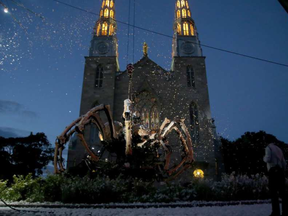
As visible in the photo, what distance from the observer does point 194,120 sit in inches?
1029

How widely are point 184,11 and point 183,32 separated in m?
4.87

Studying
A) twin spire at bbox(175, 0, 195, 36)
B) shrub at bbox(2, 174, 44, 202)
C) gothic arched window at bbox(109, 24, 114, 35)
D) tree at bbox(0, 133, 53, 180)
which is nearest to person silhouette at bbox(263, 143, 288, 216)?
shrub at bbox(2, 174, 44, 202)

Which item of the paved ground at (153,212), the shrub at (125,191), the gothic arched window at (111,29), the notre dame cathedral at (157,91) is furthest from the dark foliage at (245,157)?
the gothic arched window at (111,29)

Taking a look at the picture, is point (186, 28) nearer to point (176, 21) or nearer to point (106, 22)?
point (176, 21)

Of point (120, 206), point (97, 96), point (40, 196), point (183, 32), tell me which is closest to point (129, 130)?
point (120, 206)

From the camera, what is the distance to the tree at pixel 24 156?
3253cm

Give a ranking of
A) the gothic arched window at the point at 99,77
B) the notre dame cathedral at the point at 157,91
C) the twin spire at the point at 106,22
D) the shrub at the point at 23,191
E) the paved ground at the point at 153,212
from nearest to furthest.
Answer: the paved ground at the point at 153,212 → the shrub at the point at 23,191 → the notre dame cathedral at the point at 157,91 → the gothic arched window at the point at 99,77 → the twin spire at the point at 106,22

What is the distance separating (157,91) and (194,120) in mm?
6101

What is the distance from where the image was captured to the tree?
32.5m

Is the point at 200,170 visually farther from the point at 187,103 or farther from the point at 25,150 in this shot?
the point at 25,150

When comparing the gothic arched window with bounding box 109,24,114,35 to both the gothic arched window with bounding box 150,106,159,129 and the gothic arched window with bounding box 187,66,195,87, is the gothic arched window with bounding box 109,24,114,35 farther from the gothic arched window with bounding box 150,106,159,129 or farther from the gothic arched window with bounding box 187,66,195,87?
the gothic arched window with bounding box 150,106,159,129

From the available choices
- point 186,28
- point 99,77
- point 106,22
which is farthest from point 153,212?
point 106,22

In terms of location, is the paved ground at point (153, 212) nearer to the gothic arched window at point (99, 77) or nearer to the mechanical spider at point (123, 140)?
the mechanical spider at point (123, 140)

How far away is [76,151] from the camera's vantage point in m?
23.8
